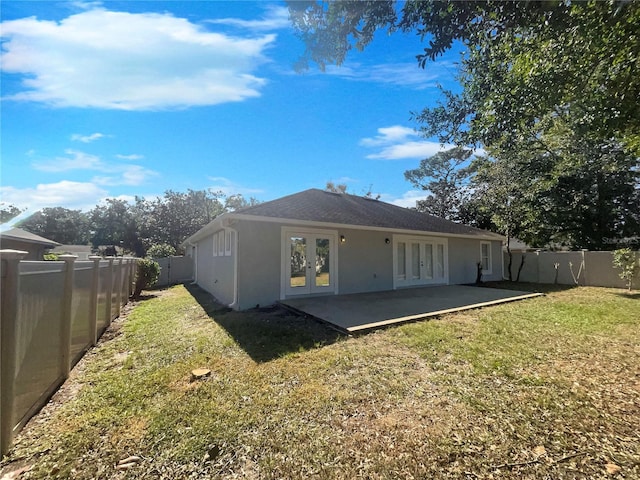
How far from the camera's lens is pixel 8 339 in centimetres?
247

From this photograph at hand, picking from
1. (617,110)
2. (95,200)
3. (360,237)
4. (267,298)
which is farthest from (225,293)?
(95,200)

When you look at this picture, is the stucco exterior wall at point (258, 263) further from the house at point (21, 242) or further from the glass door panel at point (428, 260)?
the house at point (21, 242)

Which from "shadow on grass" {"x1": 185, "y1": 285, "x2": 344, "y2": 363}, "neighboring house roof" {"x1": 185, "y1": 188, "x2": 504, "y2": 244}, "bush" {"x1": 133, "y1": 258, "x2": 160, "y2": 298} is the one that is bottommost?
"shadow on grass" {"x1": 185, "y1": 285, "x2": 344, "y2": 363}

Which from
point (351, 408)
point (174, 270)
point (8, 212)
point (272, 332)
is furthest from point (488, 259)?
point (8, 212)

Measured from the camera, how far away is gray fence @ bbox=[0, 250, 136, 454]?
2.49 metres

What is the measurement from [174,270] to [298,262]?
44.6 ft

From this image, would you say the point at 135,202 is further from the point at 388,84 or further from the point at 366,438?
the point at 366,438

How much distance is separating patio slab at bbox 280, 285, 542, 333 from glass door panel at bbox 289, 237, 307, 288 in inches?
20.8

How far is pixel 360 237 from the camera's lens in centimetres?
1051

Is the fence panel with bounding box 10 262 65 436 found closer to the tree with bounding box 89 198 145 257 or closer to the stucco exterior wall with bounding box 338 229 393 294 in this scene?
the stucco exterior wall with bounding box 338 229 393 294

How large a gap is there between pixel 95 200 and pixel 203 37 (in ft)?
139

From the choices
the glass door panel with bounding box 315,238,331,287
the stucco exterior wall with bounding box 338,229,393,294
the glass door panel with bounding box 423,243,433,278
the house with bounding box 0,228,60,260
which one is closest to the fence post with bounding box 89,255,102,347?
the glass door panel with bounding box 315,238,331,287

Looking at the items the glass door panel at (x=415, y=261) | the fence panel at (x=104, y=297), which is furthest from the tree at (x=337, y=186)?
the fence panel at (x=104, y=297)

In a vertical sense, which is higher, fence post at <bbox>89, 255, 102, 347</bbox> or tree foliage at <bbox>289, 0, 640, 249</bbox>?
tree foliage at <bbox>289, 0, 640, 249</bbox>
